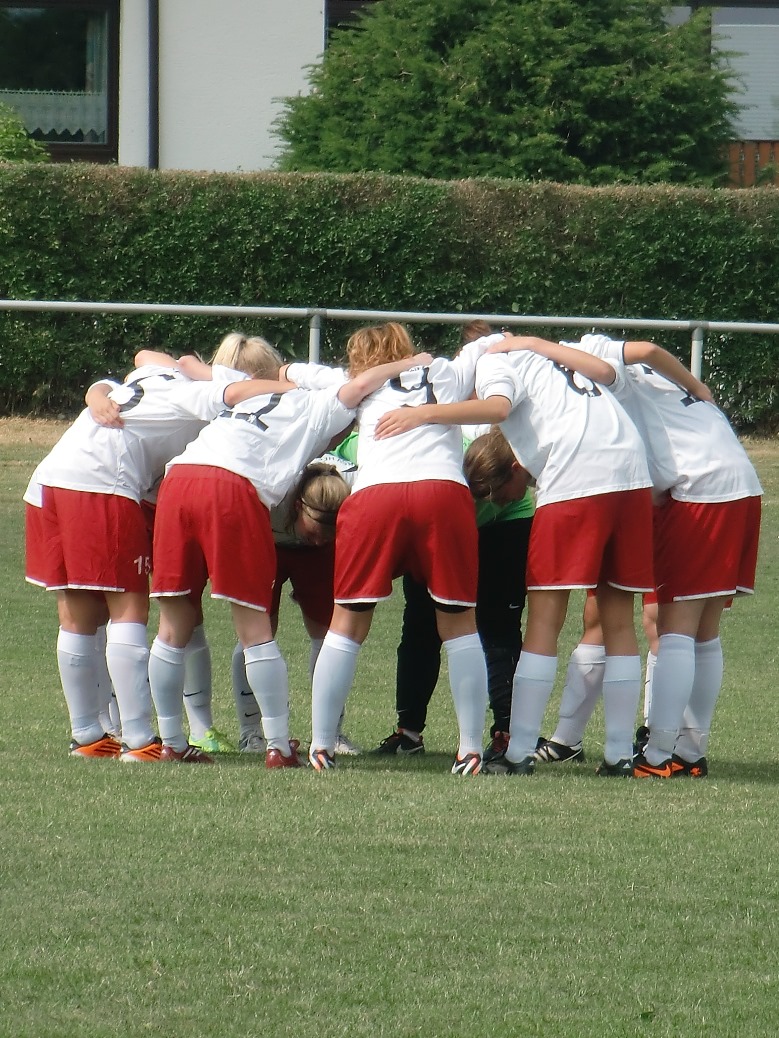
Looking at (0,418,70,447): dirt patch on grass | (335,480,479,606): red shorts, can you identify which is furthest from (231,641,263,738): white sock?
(0,418,70,447): dirt patch on grass

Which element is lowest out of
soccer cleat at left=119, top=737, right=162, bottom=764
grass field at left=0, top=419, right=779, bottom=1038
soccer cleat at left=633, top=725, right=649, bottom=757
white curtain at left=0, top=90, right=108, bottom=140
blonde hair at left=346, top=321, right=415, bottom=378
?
soccer cleat at left=633, top=725, right=649, bottom=757

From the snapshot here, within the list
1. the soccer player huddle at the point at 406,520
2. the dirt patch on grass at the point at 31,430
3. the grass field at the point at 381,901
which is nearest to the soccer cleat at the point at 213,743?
the grass field at the point at 381,901

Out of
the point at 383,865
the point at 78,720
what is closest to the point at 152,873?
the point at 383,865

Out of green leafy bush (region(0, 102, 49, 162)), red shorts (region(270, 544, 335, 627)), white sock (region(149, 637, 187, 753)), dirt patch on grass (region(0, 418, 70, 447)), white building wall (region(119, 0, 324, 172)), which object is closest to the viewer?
white sock (region(149, 637, 187, 753))

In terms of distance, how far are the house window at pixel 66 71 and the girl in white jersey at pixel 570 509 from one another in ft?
55.6

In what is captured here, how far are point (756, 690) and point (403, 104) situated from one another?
10.7m

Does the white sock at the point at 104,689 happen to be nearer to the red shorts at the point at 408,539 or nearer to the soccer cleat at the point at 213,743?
the soccer cleat at the point at 213,743

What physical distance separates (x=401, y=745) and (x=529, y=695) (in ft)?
3.39

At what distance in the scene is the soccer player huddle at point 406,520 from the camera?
5.16 meters

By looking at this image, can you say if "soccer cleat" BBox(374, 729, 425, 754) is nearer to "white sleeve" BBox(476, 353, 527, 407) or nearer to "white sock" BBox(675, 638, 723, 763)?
"white sock" BBox(675, 638, 723, 763)

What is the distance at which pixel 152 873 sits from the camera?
3922mm

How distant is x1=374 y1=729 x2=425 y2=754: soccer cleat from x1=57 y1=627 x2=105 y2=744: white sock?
1.12 meters

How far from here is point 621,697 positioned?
526 centimetres

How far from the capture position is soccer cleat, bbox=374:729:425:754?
6078 mm
